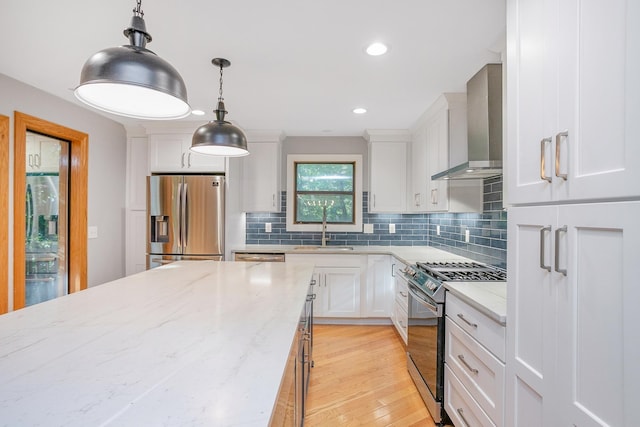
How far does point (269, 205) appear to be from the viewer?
3893 millimetres

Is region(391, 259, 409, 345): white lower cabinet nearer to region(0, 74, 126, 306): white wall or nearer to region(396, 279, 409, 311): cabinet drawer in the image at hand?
region(396, 279, 409, 311): cabinet drawer

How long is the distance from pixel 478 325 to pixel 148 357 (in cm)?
142

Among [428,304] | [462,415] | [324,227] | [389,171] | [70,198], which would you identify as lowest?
[462,415]

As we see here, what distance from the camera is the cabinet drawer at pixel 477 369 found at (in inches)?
53.9

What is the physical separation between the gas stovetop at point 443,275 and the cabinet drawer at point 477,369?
20 cm

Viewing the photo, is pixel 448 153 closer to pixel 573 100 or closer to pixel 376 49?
pixel 376 49

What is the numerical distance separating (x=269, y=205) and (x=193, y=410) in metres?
3.31

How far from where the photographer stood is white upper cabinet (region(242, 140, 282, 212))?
389 cm

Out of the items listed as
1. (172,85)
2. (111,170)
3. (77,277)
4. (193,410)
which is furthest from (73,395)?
(111,170)

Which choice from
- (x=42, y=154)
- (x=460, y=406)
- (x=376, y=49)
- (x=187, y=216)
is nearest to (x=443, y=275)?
(x=460, y=406)

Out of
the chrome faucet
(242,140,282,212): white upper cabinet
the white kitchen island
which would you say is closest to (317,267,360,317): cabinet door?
the chrome faucet

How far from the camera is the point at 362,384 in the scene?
2.39 m

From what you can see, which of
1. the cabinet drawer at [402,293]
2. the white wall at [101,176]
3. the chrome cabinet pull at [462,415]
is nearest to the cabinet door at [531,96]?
the chrome cabinet pull at [462,415]

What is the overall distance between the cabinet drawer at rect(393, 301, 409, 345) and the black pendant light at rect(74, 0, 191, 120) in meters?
2.53
